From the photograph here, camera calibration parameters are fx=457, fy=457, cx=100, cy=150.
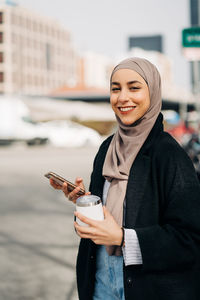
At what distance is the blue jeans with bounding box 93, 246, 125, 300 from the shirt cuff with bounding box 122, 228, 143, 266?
11 centimetres

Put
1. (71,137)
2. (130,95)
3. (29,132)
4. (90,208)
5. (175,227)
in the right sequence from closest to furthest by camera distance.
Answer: (90,208), (175,227), (130,95), (29,132), (71,137)

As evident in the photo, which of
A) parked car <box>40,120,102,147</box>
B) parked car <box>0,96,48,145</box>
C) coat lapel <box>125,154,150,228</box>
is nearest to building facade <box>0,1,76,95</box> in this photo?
parked car <box>0,96,48,145</box>

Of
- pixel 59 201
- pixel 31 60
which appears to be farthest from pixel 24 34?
pixel 59 201

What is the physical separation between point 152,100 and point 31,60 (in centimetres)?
11598

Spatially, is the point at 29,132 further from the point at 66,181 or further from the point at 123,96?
the point at 123,96

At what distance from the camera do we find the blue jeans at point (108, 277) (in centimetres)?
169

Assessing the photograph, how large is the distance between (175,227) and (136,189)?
0.19 m

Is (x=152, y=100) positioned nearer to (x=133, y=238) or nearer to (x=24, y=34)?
(x=133, y=238)

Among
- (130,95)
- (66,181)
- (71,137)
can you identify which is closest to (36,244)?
(66,181)

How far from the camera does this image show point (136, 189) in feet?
5.23

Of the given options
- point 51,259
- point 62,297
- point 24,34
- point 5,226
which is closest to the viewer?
point 62,297

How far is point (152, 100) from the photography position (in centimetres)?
167

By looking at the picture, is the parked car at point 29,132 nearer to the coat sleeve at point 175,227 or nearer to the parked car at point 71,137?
the parked car at point 71,137

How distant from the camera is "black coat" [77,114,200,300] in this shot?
1.53 meters
